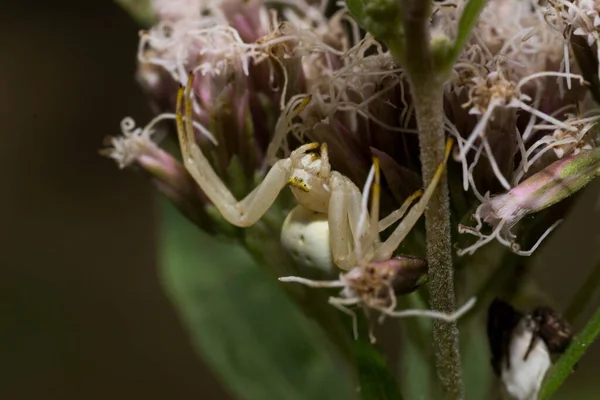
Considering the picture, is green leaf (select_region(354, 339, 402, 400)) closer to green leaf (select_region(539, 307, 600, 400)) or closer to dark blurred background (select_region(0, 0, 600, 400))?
green leaf (select_region(539, 307, 600, 400))

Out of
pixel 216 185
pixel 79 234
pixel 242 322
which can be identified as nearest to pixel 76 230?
pixel 79 234

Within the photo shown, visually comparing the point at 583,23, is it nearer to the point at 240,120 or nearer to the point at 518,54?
the point at 518,54

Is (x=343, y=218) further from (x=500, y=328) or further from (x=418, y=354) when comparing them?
(x=418, y=354)

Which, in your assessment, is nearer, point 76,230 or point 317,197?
point 317,197

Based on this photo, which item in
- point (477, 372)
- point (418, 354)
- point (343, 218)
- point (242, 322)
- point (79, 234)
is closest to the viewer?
point (343, 218)

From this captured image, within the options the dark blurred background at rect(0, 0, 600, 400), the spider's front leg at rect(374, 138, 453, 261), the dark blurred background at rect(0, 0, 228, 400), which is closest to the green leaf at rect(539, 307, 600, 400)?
the spider's front leg at rect(374, 138, 453, 261)

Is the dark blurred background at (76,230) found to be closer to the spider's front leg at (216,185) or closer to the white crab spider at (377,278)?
the spider's front leg at (216,185)
